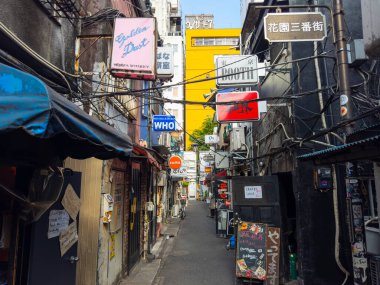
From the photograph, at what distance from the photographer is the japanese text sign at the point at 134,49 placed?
246 inches

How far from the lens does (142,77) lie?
20.8 ft

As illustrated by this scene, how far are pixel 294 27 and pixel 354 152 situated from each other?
334 cm

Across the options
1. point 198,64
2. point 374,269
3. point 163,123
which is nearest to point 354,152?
point 374,269

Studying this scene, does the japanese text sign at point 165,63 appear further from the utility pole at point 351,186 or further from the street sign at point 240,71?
the utility pole at point 351,186

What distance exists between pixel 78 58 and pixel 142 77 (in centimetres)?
159

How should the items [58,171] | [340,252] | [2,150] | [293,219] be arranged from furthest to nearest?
[293,219] → [340,252] → [58,171] → [2,150]

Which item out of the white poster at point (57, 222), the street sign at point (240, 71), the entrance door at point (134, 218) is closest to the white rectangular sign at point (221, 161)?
the entrance door at point (134, 218)

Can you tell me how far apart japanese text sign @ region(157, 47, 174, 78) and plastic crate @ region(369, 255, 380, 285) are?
22.7 feet

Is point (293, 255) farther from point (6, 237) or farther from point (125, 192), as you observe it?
point (6, 237)

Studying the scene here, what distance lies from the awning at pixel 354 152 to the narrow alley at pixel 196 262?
5.51m

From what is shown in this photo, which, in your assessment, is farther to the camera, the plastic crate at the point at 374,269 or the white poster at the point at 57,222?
the plastic crate at the point at 374,269

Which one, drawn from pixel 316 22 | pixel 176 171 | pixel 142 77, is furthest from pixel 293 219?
pixel 176 171

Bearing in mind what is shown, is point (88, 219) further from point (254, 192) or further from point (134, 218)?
point (254, 192)

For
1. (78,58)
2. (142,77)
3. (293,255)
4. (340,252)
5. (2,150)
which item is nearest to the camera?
(2,150)
